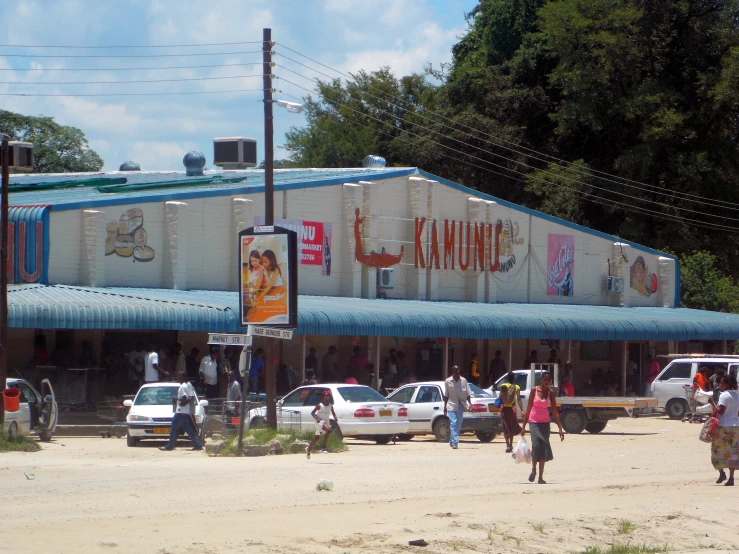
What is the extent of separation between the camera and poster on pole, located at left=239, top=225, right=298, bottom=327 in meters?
23.6

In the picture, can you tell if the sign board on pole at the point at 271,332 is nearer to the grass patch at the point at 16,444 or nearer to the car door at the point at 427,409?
the grass patch at the point at 16,444

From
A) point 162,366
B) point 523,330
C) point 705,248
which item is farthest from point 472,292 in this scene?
point 705,248

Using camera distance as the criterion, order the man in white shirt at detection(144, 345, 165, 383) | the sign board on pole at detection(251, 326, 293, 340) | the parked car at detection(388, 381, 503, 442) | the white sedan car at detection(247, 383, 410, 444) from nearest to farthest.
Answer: the sign board on pole at detection(251, 326, 293, 340) → the white sedan car at detection(247, 383, 410, 444) → the parked car at detection(388, 381, 503, 442) → the man in white shirt at detection(144, 345, 165, 383)

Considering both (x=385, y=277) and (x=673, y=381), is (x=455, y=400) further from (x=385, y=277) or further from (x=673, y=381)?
(x=385, y=277)

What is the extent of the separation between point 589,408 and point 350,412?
24.3ft

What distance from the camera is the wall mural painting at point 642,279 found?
47375 millimetres

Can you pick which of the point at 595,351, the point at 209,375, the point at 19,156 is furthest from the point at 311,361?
the point at 595,351

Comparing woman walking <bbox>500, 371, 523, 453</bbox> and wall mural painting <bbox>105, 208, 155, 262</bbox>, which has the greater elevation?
wall mural painting <bbox>105, 208, 155, 262</bbox>

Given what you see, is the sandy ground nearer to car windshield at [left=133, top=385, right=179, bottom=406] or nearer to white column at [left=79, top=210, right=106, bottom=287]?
car windshield at [left=133, top=385, right=179, bottom=406]

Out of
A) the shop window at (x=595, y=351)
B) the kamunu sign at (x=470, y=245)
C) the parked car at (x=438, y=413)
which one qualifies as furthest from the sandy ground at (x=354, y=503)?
the shop window at (x=595, y=351)

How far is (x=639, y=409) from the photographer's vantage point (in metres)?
30.2

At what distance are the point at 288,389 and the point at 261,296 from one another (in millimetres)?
9707

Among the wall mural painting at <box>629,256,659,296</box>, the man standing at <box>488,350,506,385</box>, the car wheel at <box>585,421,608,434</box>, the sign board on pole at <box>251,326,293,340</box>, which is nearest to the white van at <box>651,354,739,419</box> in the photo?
the man standing at <box>488,350,506,385</box>

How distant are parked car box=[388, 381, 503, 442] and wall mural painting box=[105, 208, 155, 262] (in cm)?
876
